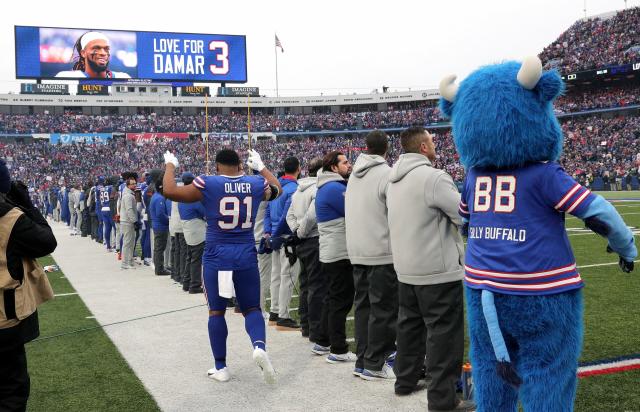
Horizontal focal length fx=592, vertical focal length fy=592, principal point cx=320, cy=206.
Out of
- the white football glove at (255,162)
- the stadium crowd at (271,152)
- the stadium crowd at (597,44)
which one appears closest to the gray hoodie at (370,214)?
the white football glove at (255,162)

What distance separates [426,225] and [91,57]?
176ft

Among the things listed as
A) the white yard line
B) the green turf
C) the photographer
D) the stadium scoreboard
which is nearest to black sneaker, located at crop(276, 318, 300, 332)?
the white yard line

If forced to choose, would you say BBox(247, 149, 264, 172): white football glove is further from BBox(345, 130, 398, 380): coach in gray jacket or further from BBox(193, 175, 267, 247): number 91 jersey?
BBox(345, 130, 398, 380): coach in gray jacket

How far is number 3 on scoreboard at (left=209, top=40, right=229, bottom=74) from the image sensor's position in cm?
5397

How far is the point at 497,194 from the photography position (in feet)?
9.78

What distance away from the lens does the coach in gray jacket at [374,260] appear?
4.86m

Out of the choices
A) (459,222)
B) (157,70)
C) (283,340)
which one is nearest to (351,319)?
(283,340)

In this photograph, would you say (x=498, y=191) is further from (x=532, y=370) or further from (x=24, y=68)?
(x=24, y=68)

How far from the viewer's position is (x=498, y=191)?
2977mm

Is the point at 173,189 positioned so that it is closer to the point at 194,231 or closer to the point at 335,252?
the point at 335,252

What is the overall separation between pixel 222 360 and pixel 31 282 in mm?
1987

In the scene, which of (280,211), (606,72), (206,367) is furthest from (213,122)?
(206,367)

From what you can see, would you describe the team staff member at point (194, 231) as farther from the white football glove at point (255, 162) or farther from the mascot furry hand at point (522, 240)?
the mascot furry hand at point (522, 240)

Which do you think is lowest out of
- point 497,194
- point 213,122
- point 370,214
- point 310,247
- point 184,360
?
point 184,360
